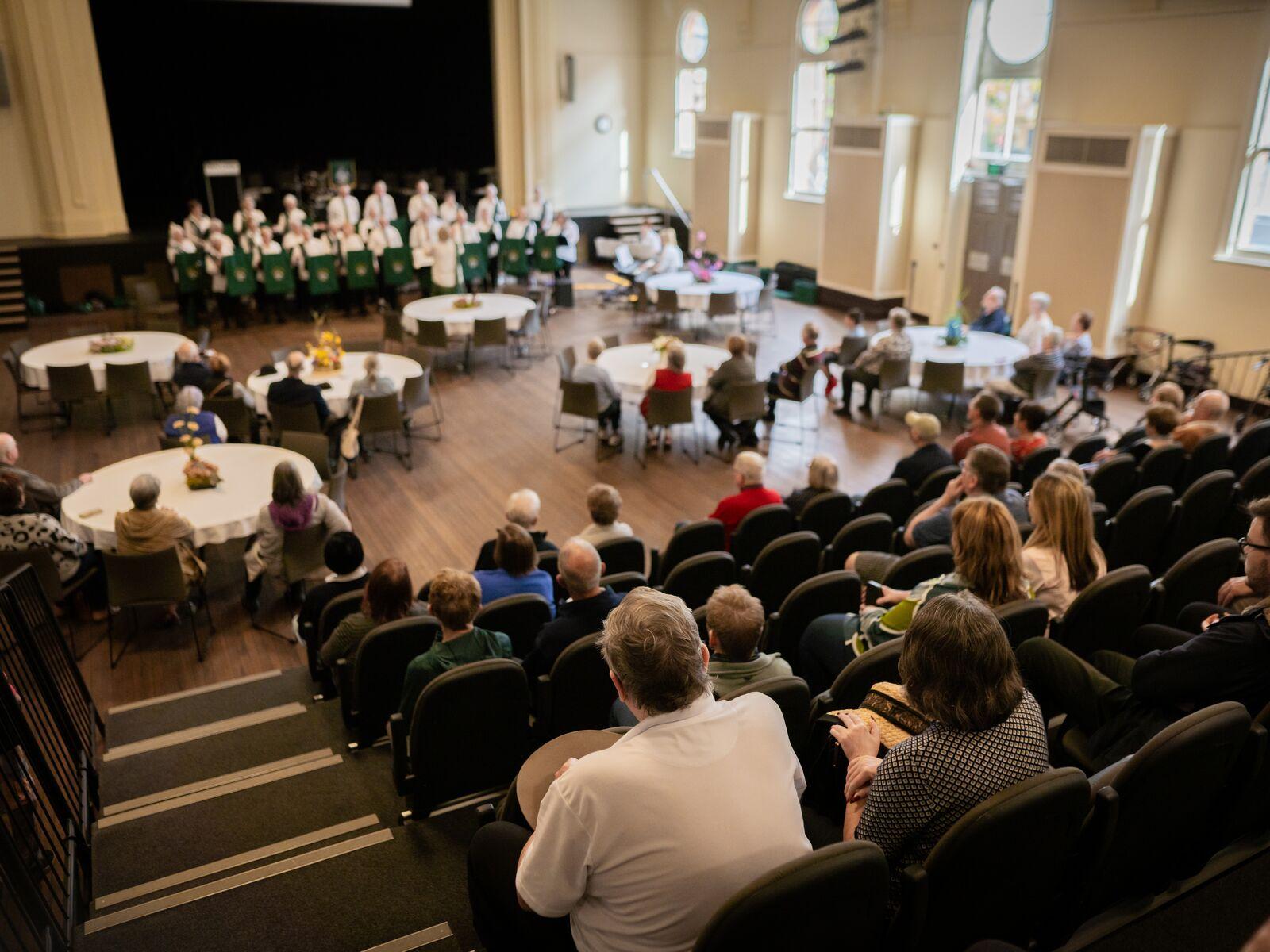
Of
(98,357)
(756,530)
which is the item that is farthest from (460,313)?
(756,530)

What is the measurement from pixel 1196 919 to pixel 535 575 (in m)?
2.91

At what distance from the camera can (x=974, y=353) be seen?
9492 mm

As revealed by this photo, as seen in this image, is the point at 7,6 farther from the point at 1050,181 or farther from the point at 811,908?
the point at 811,908

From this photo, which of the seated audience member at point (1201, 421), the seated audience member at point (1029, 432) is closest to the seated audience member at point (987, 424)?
the seated audience member at point (1029, 432)

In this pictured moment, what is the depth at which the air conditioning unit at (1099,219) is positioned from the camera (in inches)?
395

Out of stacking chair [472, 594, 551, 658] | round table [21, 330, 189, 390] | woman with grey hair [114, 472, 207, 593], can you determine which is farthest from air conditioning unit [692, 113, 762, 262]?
stacking chair [472, 594, 551, 658]

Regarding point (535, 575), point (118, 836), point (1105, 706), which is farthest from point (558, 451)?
point (1105, 706)

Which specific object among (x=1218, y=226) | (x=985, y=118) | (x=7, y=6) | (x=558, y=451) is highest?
(x=7, y=6)

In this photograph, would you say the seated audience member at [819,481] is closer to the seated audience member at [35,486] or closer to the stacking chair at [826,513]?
the stacking chair at [826,513]

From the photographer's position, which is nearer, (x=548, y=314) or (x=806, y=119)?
(x=548, y=314)

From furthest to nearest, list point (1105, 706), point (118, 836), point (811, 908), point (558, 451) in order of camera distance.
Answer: point (558, 451) < point (118, 836) < point (1105, 706) < point (811, 908)

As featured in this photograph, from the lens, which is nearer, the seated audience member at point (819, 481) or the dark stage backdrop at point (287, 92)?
the seated audience member at point (819, 481)

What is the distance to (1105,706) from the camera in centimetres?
309

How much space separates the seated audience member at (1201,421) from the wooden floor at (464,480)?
245cm
